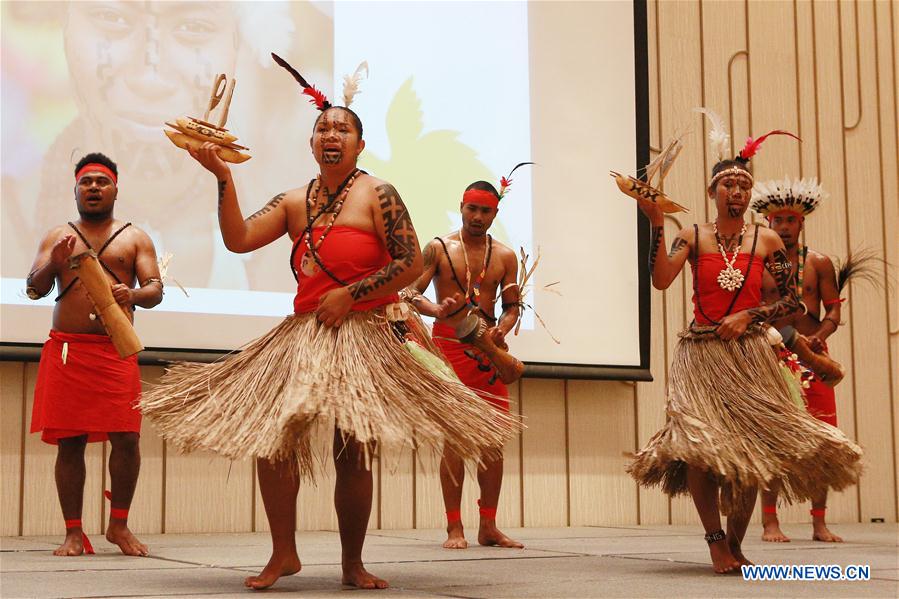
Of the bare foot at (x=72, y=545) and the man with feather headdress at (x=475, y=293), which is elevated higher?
the man with feather headdress at (x=475, y=293)

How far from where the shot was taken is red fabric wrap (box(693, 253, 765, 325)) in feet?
11.9

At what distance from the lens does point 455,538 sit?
4301 millimetres

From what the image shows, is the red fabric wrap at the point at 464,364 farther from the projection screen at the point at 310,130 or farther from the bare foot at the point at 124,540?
the bare foot at the point at 124,540

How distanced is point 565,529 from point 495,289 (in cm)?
166

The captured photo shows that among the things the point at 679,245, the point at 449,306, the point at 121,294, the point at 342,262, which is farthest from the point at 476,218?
the point at 342,262

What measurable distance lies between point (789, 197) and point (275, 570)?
2.68 m

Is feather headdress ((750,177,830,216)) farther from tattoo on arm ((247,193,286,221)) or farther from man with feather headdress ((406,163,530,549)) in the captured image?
tattoo on arm ((247,193,286,221))

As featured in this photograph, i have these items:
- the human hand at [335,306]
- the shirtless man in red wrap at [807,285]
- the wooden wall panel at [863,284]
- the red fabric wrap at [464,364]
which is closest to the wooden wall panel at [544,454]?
the shirtless man in red wrap at [807,285]

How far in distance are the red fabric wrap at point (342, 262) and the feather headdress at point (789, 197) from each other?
7.14 feet

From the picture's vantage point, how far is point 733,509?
130 inches

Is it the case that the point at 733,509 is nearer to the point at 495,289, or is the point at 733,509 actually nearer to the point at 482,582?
the point at 482,582

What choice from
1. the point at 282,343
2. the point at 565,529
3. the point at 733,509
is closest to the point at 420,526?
the point at 565,529

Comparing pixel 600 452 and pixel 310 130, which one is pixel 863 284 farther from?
pixel 310 130

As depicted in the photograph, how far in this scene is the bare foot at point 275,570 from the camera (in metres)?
2.80
